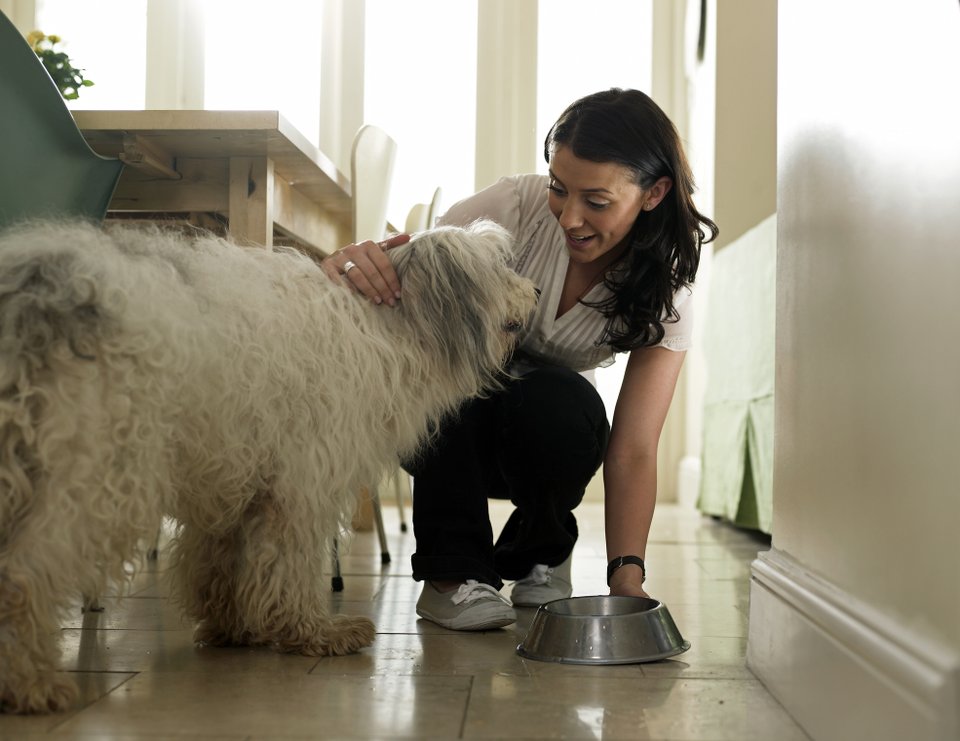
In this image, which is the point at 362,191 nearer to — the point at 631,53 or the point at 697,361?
the point at 697,361

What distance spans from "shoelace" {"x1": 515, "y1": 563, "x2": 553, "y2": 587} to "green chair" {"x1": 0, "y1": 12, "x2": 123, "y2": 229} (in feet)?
4.13

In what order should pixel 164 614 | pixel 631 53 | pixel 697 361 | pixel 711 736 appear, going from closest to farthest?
pixel 711 736 < pixel 164 614 < pixel 697 361 < pixel 631 53

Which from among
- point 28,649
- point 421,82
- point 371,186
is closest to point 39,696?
point 28,649

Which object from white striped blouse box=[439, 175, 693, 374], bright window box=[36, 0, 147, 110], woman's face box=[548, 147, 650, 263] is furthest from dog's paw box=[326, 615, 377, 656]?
bright window box=[36, 0, 147, 110]

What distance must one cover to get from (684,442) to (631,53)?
2119mm

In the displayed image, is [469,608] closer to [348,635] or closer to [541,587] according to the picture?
[348,635]

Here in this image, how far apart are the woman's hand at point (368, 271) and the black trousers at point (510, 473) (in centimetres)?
44

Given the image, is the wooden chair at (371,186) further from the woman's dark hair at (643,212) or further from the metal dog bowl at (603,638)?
the metal dog bowl at (603,638)

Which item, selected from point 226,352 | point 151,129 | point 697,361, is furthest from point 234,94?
point 226,352

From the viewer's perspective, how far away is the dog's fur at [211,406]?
4.27 feet

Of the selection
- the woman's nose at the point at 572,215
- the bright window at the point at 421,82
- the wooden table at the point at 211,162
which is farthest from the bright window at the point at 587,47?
the woman's nose at the point at 572,215

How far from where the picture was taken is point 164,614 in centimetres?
215

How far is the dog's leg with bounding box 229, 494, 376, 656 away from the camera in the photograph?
1682 millimetres

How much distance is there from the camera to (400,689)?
60.1 inches
